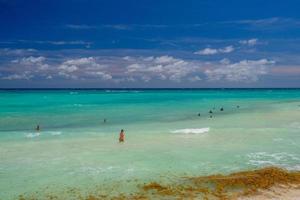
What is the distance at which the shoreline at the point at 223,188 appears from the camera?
15172mm

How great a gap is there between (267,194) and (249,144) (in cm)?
1245

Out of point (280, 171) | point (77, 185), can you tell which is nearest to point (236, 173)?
point (280, 171)

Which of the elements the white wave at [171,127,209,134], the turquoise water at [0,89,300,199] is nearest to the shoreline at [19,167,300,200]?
the turquoise water at [0,89,300,199]

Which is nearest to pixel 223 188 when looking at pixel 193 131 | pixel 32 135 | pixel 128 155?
pixel 128 155

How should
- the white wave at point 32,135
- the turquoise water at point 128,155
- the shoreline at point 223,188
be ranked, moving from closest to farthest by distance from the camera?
the shoreline at point 223,188 → the turquoise water at point 128,155 → the white wave at point 32,135

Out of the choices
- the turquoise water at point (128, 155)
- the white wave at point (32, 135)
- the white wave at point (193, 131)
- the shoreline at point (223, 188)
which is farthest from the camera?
the white wave at point (193, 131)

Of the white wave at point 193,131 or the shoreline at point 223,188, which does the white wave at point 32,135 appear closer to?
the white wave at point 193,131

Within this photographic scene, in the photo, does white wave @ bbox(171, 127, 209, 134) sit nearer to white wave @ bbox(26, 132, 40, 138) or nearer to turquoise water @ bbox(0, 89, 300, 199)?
turquoise water @ bbox(0, 89, 300, 199)

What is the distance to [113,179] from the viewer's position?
18.2 m

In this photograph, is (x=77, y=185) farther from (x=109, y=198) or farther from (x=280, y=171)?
(x=280, y=171)

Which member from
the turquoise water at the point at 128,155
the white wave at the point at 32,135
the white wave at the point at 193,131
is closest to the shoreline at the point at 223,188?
the turquoise water at the point at 128,155

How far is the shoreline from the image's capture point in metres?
15.2

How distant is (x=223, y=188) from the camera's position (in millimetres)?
16062

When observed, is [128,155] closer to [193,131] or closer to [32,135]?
[193,131]
